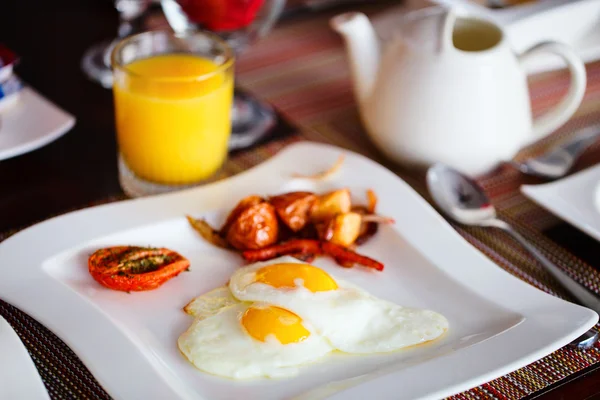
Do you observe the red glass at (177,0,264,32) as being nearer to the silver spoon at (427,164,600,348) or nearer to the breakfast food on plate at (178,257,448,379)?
the silver spoon at (427,164,600,348)

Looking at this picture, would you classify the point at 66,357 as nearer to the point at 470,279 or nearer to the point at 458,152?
the point at 470,279

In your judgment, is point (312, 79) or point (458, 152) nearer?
point (458, 152)

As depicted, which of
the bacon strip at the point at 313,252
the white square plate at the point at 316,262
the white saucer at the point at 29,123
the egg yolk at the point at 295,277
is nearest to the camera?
the white square plate at the point at 316,262

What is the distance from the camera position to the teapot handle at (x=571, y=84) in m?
1.34

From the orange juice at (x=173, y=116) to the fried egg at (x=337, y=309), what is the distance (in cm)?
35

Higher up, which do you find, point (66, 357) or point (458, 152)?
point (458, 152)

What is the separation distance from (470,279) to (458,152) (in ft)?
1.13

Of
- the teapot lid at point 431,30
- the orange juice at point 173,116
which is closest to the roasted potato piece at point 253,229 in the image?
the orange juice at point 173,116

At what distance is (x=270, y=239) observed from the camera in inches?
46.1

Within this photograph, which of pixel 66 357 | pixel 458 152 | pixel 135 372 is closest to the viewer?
pixel 135 372

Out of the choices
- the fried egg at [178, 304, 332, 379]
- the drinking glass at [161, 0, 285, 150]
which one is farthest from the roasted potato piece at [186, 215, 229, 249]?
the drinking glass at [161, 0, 285, 150]

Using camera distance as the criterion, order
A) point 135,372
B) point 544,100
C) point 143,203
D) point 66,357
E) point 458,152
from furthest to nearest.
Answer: point 544,100 < point 458,152 < point 143,203 < point 66,357 < point 135,372

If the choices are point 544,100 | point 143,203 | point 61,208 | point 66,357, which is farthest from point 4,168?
point 544,100

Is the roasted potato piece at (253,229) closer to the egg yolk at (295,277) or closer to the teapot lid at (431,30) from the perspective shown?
the egg yolk at (295,277)
